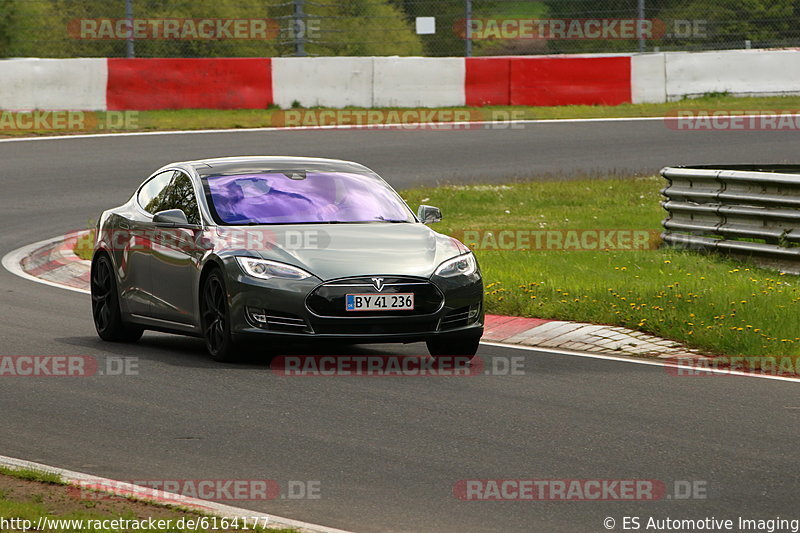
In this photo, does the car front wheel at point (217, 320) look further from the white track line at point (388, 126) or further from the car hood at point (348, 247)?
the white track line at point (388, 126)

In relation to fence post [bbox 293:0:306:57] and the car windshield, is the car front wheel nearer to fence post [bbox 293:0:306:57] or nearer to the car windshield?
the car windshield

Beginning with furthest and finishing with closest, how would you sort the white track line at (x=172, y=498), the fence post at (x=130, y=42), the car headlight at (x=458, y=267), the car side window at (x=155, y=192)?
the fence post at (x=130, y=42) → the car side window at (x=155, y=192) → the car headlight at (x=458, y=267) → the white track line at (x=172, y=498)

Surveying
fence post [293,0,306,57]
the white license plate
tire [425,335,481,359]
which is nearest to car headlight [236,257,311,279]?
the white license plate

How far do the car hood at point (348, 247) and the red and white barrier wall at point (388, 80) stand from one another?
54.0 ft

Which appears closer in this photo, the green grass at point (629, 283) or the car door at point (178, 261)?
the car door at point (178, 261)

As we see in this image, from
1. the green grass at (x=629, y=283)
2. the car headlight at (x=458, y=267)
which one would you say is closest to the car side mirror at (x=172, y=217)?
the car headlight at (x=458, y=267)

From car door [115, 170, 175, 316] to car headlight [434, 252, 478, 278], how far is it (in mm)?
2461

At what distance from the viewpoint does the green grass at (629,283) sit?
37.6 ft

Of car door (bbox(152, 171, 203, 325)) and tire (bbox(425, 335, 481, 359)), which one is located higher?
car door (bbox(152, 171, 203, 325))

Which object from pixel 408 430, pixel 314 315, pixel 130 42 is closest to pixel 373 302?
pixel 314 315

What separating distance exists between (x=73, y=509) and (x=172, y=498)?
48 cm

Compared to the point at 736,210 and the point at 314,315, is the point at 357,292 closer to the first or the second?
the point at 314,315

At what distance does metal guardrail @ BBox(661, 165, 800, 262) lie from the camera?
14.4 metres

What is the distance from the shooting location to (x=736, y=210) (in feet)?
49.4
